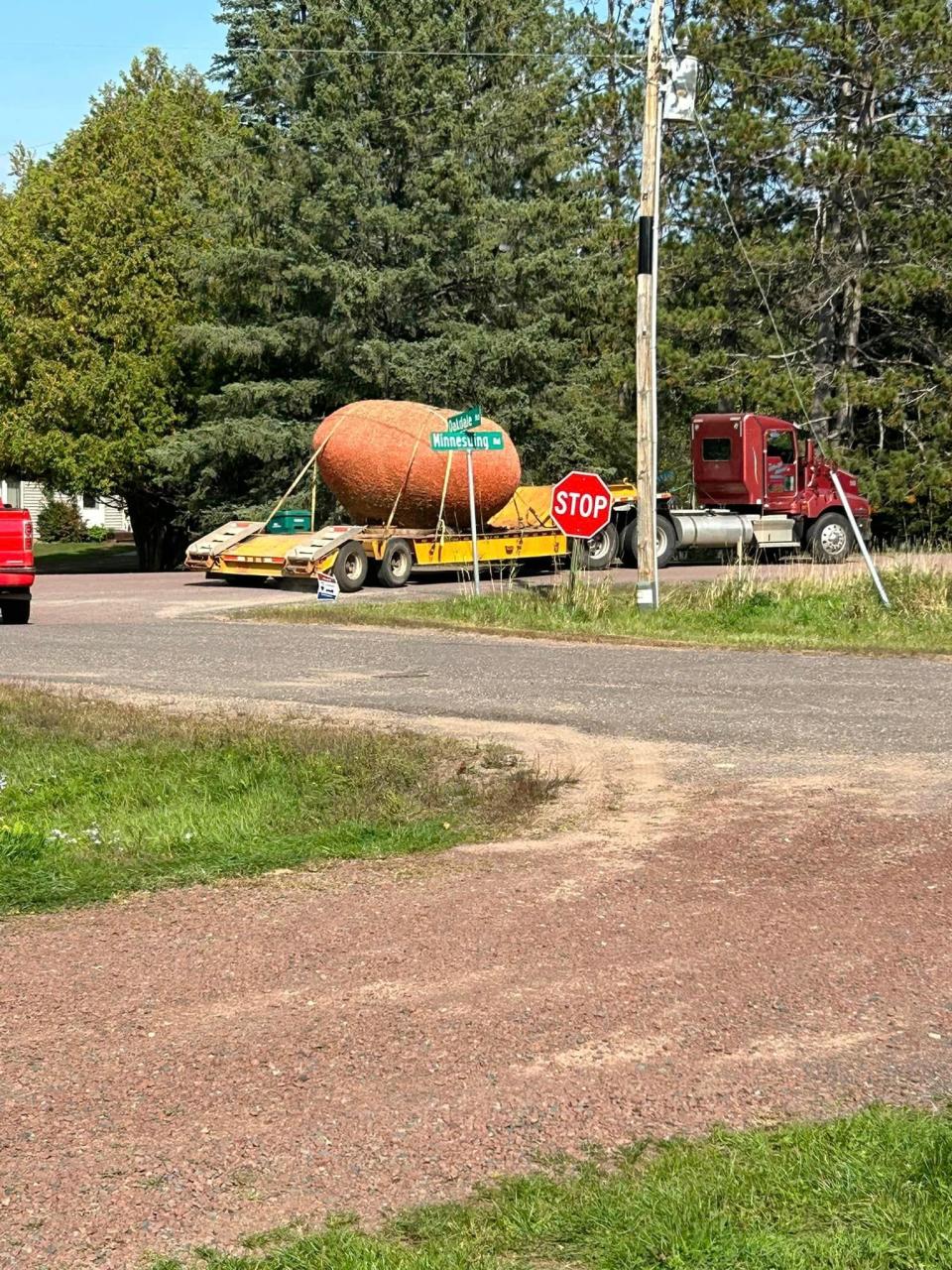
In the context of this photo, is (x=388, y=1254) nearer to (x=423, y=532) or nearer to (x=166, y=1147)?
(x=166, y=1147)

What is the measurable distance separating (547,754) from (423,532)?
18463 millimetres

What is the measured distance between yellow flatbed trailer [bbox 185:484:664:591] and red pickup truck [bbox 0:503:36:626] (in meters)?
5.37

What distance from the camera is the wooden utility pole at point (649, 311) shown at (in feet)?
71.5

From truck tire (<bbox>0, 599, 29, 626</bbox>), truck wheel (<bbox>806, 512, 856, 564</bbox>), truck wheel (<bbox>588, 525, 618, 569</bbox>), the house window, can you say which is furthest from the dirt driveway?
truck wheel (<bbox>806, 512, 856, 564</bbox>)

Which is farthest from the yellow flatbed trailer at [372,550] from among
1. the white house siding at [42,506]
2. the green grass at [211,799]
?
the white house siding at [42,506]

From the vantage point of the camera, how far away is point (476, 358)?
38.5 meters

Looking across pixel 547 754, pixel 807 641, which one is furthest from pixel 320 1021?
pixel 807 641

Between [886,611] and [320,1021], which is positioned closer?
[320,1021]

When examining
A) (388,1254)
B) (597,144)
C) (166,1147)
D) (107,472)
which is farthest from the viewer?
(597,144)

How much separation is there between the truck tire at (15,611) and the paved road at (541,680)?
33.0 inches

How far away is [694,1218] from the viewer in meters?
3.83

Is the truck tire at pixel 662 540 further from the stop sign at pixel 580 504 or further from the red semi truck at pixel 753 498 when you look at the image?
the stop sign at pixel 580 504

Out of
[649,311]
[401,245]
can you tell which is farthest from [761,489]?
[401,245]

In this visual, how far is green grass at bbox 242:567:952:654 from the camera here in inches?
746
